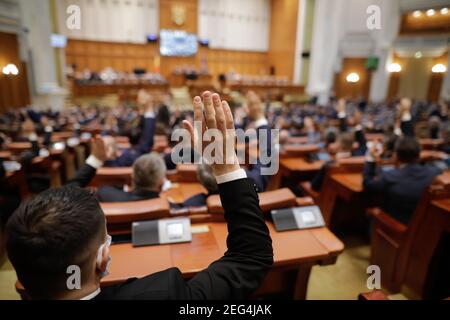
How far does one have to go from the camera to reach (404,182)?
270 centimetres

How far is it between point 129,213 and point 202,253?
0.47m

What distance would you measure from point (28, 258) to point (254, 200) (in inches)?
24.7

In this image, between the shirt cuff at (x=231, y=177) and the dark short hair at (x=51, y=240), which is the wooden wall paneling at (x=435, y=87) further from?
the dark short hair at (x=51, y=240)

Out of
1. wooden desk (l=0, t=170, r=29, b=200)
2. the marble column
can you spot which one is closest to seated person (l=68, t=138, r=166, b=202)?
wooden desk (l=0, t=170, r=29, b=200)

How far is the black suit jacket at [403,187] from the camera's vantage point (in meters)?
2.65

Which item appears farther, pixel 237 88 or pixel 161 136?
pixel 237 88

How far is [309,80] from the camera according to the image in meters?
16.6

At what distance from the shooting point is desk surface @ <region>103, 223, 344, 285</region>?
1510 millimetres

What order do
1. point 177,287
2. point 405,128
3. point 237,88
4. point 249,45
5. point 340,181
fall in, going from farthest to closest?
point 249,45, point 237,88, point 405,128, point 340,181, point 177,287

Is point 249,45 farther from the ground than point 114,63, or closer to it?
farther from the ground

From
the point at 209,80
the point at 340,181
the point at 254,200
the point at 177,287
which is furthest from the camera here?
the point at 209,80

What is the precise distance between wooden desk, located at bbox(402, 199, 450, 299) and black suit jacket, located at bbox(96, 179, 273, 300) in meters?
1.75
